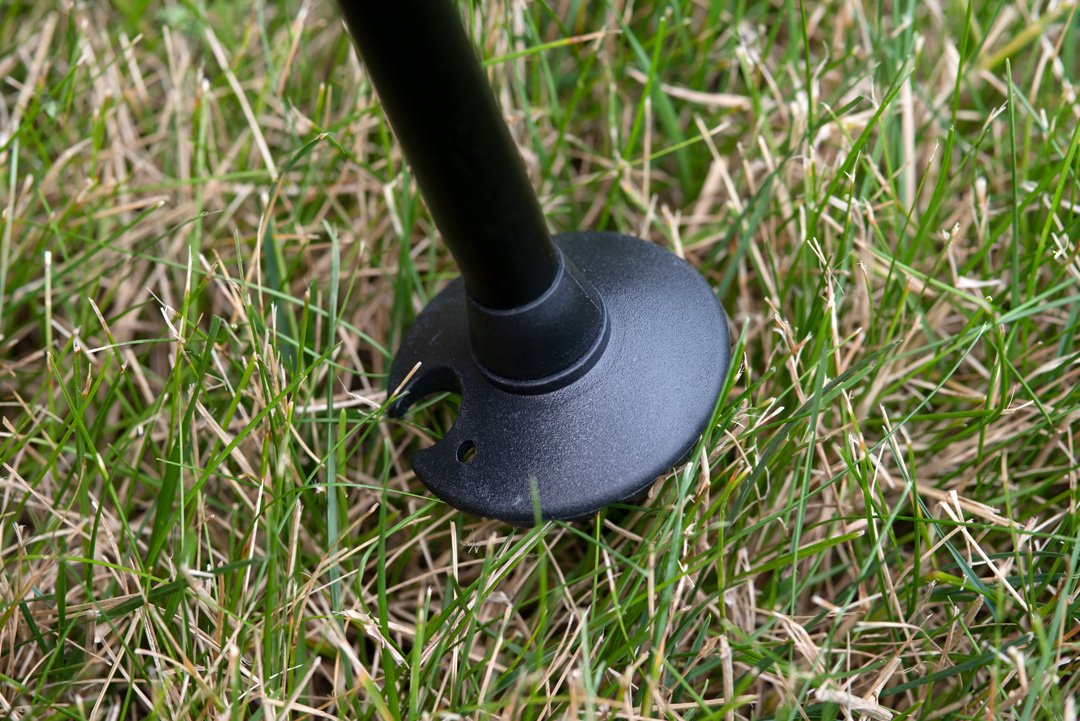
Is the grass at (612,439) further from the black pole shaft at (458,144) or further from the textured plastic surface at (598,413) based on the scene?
the black pole shaft at (458,144)

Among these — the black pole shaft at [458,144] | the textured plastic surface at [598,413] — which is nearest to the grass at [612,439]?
the textured plastic surface at [598,413]

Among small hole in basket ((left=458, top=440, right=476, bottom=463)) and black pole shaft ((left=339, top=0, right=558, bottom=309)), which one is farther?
small hole in basket ((left=458, top=440, right=476, bottom=463))

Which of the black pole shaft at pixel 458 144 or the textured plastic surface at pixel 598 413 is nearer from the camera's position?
the black pole shaft at pixel 458 144

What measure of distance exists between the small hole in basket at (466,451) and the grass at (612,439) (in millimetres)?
157

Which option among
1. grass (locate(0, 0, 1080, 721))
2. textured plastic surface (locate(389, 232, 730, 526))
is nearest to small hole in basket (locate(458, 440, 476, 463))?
textured plastic surface (locate(389, 232, 730, 526))

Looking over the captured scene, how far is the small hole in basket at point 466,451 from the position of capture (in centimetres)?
153

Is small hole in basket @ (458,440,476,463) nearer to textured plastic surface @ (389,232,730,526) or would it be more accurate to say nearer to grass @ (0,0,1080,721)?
textured plastic surface @ (389,232,730,526)

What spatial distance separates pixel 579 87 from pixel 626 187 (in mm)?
260

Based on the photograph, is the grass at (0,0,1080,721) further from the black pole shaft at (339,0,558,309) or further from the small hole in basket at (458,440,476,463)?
the black pole shaft at (339,0,558,309)

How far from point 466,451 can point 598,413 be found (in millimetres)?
217

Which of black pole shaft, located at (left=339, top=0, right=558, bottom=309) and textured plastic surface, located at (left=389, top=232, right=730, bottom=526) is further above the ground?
black pole shaft, located at (left=339, top=0, right=558, bottom=309)

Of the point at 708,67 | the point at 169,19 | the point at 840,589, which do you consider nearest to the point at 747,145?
the point at 708,67

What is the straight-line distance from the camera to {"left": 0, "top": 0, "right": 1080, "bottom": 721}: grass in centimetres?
155

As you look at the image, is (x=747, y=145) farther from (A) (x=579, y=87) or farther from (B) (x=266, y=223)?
(B) (x=266, y=223)
